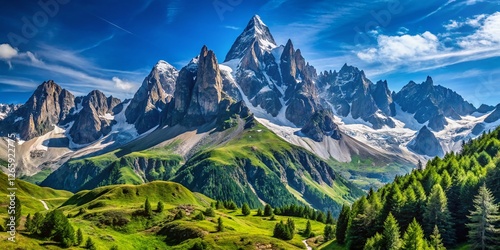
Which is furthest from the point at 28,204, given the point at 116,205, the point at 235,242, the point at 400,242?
the point at 400,242

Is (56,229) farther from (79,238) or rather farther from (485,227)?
(485,227)

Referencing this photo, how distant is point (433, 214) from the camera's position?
96250mm

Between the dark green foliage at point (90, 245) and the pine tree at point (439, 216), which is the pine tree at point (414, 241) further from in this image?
the dark green foliage at point (90, 245)

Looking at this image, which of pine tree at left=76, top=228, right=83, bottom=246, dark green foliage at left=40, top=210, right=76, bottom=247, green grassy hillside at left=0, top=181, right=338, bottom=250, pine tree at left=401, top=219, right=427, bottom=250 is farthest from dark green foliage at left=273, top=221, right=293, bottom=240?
pine tree at left=401, top=219, right=427, bottom=250

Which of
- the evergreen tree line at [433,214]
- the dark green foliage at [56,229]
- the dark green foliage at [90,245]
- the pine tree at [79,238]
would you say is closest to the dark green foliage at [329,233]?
the evergreen tree line at [433,214]

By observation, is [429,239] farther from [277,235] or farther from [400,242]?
[277,235]

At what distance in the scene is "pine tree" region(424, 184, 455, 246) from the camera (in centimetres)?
9419

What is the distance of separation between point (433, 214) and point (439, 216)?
1573 mm

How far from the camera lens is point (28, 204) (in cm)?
19675

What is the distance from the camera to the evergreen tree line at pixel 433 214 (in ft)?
271

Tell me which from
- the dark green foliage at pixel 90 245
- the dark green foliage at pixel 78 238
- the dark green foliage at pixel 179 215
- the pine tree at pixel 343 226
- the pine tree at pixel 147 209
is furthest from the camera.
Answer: the dark green foliage at pixel 179 215

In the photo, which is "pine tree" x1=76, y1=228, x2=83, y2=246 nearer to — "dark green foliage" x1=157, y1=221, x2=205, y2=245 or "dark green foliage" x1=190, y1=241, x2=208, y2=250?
"dark green foliage" x1=190, y1=241, x2=208, y2=250

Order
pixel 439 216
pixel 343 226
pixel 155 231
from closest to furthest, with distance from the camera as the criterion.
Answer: pixel 439 216, pixel 343 226, pixel 155 231

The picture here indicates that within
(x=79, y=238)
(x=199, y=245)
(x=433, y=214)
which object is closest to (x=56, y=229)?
(x=79, y=238)
